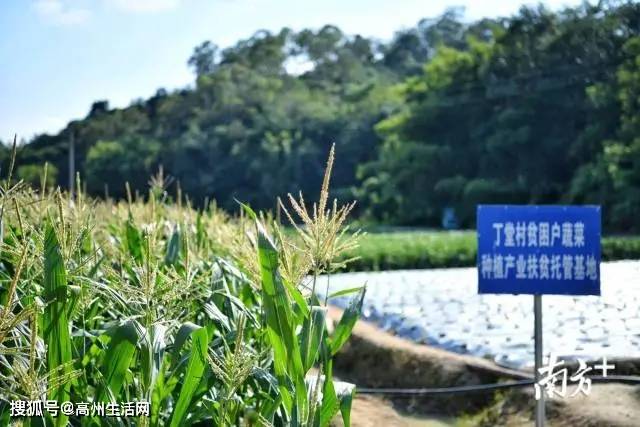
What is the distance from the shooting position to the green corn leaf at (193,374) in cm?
260

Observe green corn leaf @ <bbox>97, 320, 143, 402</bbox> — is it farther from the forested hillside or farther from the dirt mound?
the forested hillside

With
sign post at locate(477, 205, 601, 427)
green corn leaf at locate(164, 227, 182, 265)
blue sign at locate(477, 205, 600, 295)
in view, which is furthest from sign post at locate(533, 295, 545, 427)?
green corn leaf at locate(164, 227, 182, 265)

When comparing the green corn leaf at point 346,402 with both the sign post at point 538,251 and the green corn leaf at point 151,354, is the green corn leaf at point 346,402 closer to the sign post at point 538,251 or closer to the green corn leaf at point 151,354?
the green corn leaf at point 151,354

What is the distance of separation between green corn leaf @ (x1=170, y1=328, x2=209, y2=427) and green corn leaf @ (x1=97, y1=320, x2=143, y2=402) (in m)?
0.16

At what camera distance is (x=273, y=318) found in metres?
2.55

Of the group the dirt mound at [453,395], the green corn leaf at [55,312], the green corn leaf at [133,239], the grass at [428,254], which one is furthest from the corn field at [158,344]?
the grass at [428,254]

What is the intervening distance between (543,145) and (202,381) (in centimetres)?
2319

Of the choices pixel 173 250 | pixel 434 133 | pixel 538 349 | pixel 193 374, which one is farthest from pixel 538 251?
pixel 434 133

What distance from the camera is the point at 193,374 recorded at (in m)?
2.65

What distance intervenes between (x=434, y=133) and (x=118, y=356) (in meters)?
26.3

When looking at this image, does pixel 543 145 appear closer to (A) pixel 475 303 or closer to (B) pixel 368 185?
(B) pixel 368 185

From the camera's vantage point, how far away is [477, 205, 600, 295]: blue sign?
410cm

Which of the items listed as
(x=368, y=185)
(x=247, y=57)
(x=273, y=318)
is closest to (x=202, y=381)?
(x=273, y=318)

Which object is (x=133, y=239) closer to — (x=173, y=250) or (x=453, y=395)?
(x=173, y=250)
